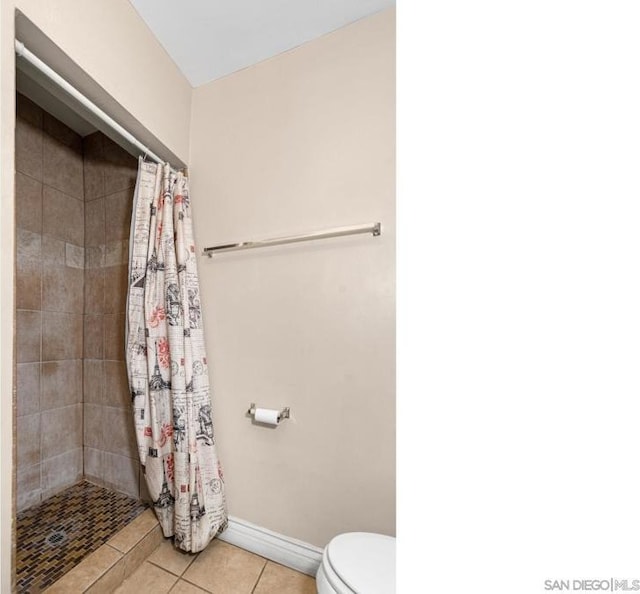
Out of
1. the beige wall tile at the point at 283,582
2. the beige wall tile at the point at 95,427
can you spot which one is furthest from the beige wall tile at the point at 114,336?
the beige wall tile at the point at 283,582

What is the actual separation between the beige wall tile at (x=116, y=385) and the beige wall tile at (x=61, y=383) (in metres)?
0.19

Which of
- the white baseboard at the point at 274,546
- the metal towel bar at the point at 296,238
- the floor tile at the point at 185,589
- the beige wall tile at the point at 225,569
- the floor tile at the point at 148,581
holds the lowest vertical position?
the beige wall tile at the point at 225,569

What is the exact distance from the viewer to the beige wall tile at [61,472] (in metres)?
1.40

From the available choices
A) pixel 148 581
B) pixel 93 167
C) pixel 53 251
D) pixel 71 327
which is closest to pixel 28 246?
pixel 53 251

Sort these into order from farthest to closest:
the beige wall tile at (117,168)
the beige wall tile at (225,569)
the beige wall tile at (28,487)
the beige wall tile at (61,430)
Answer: the beige wall tile at (117,168) < the beige wall tile at (61,430) < the beige wall tile at (28,487) < the beige wall tile at (225,569)

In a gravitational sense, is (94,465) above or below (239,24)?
below

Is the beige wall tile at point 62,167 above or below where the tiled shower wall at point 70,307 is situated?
above

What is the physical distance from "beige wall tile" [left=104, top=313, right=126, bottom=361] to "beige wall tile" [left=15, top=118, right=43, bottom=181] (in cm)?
79

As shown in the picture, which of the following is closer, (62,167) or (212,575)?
(212,575)

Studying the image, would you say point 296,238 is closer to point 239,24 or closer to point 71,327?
point 239,24

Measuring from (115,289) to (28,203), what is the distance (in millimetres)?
550

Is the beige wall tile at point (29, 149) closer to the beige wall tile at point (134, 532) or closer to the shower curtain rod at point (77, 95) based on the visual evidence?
the shower curtain rod at point (77, 95)

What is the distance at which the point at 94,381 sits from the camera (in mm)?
1538
